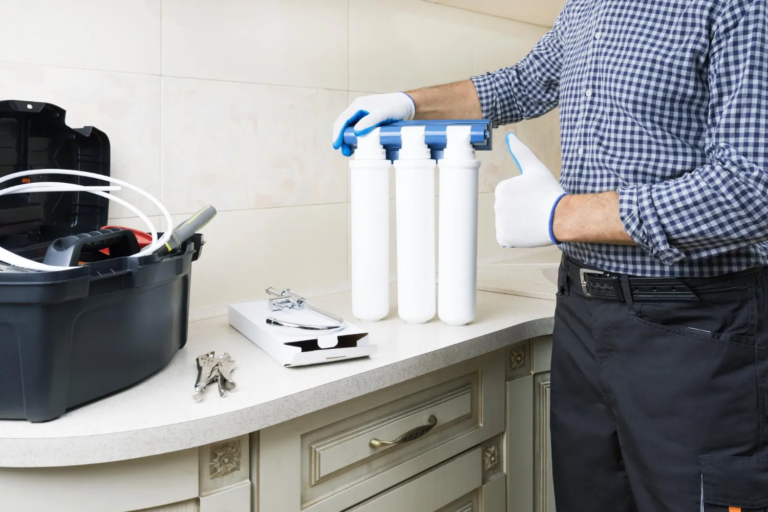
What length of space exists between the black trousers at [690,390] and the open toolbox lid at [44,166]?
84 centimetres

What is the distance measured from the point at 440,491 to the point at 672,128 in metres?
0.70

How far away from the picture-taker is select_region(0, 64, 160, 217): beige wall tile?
112cm

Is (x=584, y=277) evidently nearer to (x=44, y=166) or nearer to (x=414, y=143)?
(x=414, y=143)

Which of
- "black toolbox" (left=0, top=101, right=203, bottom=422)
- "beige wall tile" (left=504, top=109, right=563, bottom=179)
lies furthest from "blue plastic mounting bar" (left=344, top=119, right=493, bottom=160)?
"beige wall tile" (left=504, top=109, right=563, bottom=179)

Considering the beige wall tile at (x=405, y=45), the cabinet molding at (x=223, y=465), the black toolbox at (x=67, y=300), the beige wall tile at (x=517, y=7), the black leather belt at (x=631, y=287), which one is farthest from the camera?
the beige wall tile at (x=517, y=7)

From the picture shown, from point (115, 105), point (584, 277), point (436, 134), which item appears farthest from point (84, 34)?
point (584, 277)

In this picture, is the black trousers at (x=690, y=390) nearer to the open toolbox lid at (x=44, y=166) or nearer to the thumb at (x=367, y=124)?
the thumb at (x=367, y=124)

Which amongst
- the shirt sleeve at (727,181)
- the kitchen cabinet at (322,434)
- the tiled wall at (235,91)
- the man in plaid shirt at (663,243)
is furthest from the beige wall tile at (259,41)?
the shirt sleeve at (727,181)

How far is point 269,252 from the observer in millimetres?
1488

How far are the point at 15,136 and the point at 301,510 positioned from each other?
69cm

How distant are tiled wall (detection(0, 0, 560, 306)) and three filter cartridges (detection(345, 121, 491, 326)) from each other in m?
0.33

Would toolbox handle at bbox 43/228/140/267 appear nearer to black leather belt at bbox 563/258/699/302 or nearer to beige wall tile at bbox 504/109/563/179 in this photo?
black leather belt at bbox 563/258/699/302

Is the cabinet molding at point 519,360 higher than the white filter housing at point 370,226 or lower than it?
lower

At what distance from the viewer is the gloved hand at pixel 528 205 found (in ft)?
3.39
